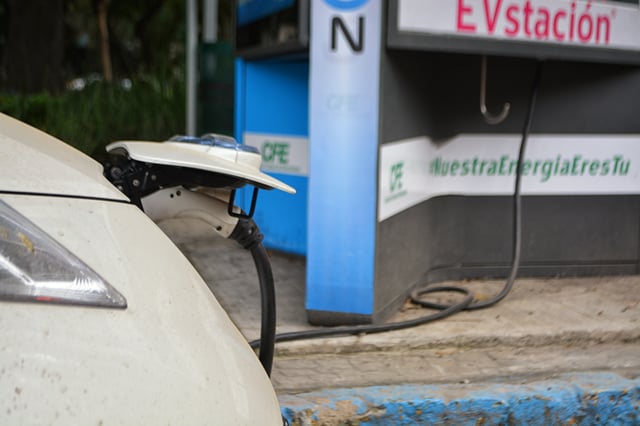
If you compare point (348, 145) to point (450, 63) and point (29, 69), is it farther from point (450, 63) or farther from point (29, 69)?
point (29, 69)

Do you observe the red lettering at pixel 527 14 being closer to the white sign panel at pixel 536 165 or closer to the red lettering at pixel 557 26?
the red lettering at pixel 557 26

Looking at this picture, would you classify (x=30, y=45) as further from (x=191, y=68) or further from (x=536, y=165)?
(x=536, y=165)

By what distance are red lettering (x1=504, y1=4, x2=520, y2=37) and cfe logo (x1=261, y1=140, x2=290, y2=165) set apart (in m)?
2.00

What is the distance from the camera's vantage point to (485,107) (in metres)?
5.13

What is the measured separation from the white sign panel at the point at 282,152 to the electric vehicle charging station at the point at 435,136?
0.01m

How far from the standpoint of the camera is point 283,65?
5801mm

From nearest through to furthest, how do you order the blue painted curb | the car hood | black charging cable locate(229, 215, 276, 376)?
the car hood
black charging cable locate(229, 215, 276, 376)
the blue painted curb

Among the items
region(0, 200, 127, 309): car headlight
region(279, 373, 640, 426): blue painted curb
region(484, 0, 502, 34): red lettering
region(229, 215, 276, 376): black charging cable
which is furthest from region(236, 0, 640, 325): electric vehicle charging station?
region(0, 200, 127, 309): car headlight

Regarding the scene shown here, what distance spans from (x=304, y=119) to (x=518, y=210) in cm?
173

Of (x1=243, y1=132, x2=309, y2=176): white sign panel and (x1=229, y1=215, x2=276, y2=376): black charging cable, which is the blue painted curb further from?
(x1=243, y1=132, x2=309, y2=176): white sign panel

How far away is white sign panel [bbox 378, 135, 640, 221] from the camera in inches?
204

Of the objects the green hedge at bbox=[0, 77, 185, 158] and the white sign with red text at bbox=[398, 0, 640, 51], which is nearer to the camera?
the white sign with red text at bbox=[398, 0, 640, 51]

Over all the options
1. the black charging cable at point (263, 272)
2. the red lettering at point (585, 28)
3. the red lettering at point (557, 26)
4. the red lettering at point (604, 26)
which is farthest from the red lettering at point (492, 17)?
the black charging cable at point (263, 272)

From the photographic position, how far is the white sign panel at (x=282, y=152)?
5.79 metres
